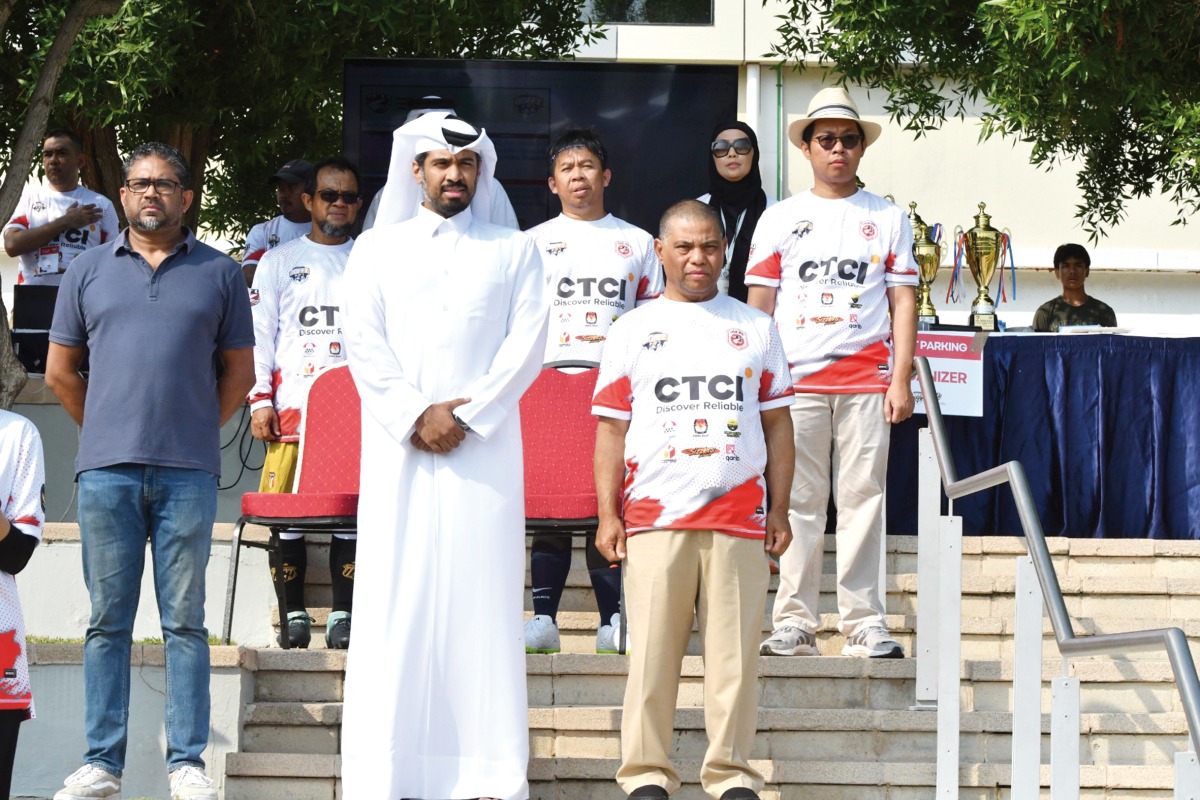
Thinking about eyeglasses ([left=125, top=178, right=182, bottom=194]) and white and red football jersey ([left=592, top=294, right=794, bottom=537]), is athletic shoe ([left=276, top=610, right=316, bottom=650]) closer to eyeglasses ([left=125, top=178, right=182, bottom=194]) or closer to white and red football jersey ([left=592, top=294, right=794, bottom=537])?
white and red football jersey ([left=592, top=294, right=794, bottom=537])

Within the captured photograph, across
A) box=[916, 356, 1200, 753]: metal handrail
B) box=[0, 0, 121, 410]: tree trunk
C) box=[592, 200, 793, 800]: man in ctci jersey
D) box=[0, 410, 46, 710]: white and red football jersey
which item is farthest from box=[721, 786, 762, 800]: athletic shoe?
box=[0, 0, 121, 410]: tree trunk

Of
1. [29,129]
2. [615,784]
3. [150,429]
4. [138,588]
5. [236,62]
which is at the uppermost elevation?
[236,62]

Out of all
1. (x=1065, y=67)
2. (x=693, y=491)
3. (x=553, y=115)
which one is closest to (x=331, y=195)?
(x=693, y=491)

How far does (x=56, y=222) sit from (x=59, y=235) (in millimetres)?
277

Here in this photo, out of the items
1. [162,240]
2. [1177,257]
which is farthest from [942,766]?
[1177,257]

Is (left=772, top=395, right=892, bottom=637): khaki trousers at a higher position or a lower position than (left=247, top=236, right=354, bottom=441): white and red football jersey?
lower

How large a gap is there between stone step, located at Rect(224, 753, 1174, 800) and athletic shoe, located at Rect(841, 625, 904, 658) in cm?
65

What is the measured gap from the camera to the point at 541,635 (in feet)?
23.2

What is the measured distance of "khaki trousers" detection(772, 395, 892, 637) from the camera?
711 centimetres

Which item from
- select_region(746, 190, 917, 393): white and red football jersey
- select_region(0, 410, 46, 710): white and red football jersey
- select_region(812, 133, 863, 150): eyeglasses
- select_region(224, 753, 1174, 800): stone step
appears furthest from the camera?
select_region(812, 133, 863, 150): eyeglasses

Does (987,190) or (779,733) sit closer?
(779,733)

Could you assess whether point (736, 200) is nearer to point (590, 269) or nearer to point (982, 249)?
point (590, 269)

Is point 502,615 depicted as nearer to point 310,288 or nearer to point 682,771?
point 682,771

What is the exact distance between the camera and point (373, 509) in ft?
19.4
